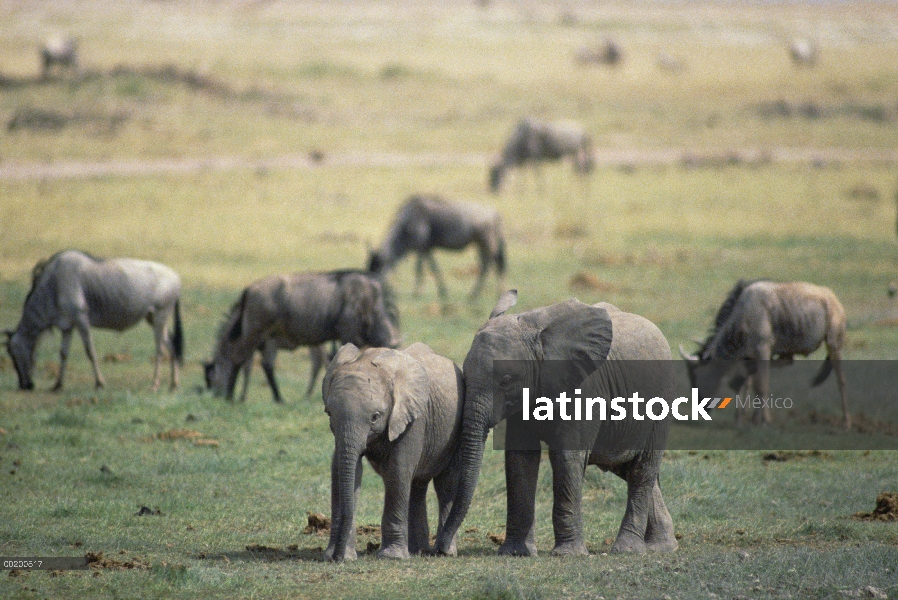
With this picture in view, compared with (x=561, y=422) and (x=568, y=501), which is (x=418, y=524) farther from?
(x=561, y=422)

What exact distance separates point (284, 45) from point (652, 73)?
20168 mm

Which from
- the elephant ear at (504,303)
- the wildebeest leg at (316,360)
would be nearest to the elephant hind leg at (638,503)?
the elephant ear at (504,303)

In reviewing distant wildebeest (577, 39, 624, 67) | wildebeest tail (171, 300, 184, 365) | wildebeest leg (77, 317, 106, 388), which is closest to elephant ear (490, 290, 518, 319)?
wildebeest leg (77, 317, 106, 388)

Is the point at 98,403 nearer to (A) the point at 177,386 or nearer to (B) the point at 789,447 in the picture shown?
(A) the point at 177,386

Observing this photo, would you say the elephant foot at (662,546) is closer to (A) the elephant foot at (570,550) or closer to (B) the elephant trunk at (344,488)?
(A) the elephant foot at (570,550)

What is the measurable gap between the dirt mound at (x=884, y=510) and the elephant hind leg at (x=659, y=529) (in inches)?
83.8

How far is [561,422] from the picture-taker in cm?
904

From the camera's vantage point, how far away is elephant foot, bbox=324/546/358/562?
8.73 m

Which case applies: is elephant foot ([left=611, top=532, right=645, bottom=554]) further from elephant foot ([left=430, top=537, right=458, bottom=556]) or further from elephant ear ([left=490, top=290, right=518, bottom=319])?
elephant ear ([left=490, top=290, right=518, bottom=319])

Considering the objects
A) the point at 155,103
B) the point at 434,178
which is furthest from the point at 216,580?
the point at 155,103

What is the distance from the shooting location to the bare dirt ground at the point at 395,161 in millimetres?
35500

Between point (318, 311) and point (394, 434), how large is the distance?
711 centimetres

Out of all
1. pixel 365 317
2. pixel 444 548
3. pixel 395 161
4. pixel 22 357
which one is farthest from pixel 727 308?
pixel 395 161

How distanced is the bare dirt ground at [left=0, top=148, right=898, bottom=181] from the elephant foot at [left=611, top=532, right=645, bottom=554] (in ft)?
88.8
